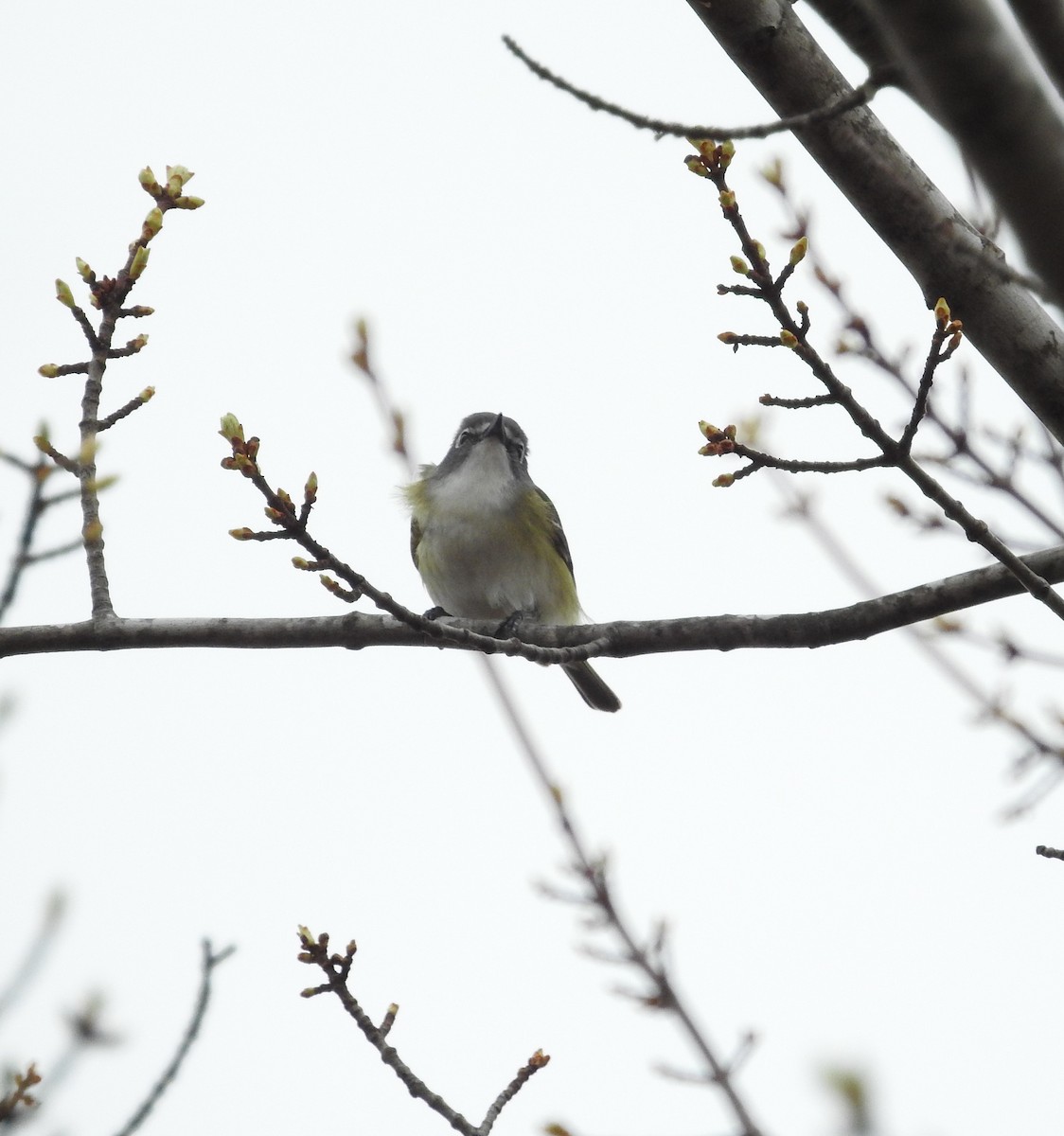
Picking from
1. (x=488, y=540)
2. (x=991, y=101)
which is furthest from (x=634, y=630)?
(x=488, y=540)

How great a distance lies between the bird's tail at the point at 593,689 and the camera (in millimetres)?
8172

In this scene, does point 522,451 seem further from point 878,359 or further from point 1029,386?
point 1029,386

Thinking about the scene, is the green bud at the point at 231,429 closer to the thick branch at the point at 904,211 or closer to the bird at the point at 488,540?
the thick branch at the point at 904,211

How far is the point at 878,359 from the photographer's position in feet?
12.8

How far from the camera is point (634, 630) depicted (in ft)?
13.5

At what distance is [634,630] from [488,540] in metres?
3.20

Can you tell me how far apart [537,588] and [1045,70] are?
593 centimetres

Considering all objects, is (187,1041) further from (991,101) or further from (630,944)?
(991,101)

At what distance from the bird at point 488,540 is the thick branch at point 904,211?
160 inches

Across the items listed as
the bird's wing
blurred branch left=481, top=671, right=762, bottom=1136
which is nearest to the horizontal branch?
blurred branch left=481, top=671, right=762, bottom=1136

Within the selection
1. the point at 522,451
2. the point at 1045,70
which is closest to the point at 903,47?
the point at 1045,70

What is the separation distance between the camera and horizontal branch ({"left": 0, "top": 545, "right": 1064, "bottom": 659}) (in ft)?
12.0

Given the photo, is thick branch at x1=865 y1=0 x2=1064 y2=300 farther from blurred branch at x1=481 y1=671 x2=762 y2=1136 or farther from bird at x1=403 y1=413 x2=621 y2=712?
bird at x1=403 y1=413 x2=621 y2=712

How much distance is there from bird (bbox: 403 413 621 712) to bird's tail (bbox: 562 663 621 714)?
0.12 m
